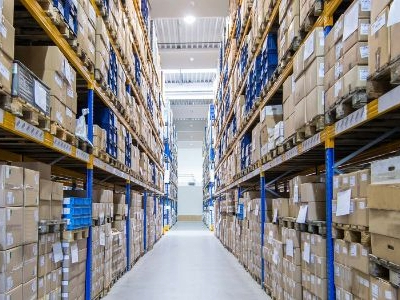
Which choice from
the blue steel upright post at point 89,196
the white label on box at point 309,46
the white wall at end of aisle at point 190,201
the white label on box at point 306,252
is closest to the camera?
the white label on box at point 309,46

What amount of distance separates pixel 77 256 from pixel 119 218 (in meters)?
3.26

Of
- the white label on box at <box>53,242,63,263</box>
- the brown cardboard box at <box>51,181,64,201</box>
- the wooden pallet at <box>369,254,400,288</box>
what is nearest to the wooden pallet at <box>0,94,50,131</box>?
the brown cardboard box at <box>51,181,64,201</box>

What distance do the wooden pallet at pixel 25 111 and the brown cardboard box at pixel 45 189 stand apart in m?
0.56

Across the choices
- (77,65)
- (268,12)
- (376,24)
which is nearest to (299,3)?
(268,12)

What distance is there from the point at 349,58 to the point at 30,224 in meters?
2.75

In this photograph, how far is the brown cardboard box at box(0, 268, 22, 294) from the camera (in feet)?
9.77

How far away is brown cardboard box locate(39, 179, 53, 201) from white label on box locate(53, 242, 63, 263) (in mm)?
454

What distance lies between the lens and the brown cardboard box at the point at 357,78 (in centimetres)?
316

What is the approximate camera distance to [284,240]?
5.31m

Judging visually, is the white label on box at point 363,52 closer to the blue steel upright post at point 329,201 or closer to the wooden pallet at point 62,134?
the blue steel upright post at point 329,201

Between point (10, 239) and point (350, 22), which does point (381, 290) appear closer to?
point (350, 22)

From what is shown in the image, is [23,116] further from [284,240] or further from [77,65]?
[284,240]

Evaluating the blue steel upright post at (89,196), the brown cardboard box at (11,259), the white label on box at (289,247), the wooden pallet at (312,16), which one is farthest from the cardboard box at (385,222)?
the blue steel upright post at (89,196)

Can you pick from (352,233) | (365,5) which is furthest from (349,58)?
(352,233)
